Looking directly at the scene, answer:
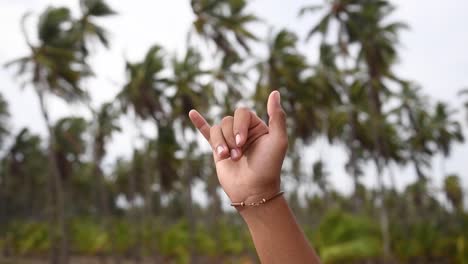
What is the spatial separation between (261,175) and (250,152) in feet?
0.36

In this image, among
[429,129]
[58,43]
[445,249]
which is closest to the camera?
[58,43]

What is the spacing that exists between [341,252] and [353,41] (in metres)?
17.9

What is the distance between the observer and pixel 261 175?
1.80m

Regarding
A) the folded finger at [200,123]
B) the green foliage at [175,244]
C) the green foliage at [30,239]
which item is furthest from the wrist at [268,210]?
the green foliage at [30,239]

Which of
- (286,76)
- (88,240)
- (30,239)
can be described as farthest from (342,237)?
(30,239)

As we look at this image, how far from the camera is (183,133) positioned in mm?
30141

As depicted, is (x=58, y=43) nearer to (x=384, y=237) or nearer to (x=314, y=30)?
(x=314, y=30)

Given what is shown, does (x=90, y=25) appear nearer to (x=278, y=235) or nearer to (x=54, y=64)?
(x=54, y=64)

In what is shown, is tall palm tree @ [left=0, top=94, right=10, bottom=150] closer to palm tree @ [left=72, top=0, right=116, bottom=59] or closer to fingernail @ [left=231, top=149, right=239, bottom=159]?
palm tree @ [left=72, top=0, right=116, bottom=59]

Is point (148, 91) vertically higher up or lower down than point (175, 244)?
higher up

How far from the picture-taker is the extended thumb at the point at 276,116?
182 centimetres

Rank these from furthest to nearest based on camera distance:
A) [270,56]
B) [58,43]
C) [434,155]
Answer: [434,155] → [270,56] → [58,43]

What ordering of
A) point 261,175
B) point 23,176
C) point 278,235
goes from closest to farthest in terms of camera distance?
point 278,235
point 261,175
point 23,176

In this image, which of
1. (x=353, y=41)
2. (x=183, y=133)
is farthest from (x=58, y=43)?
(x=353, y=41)
